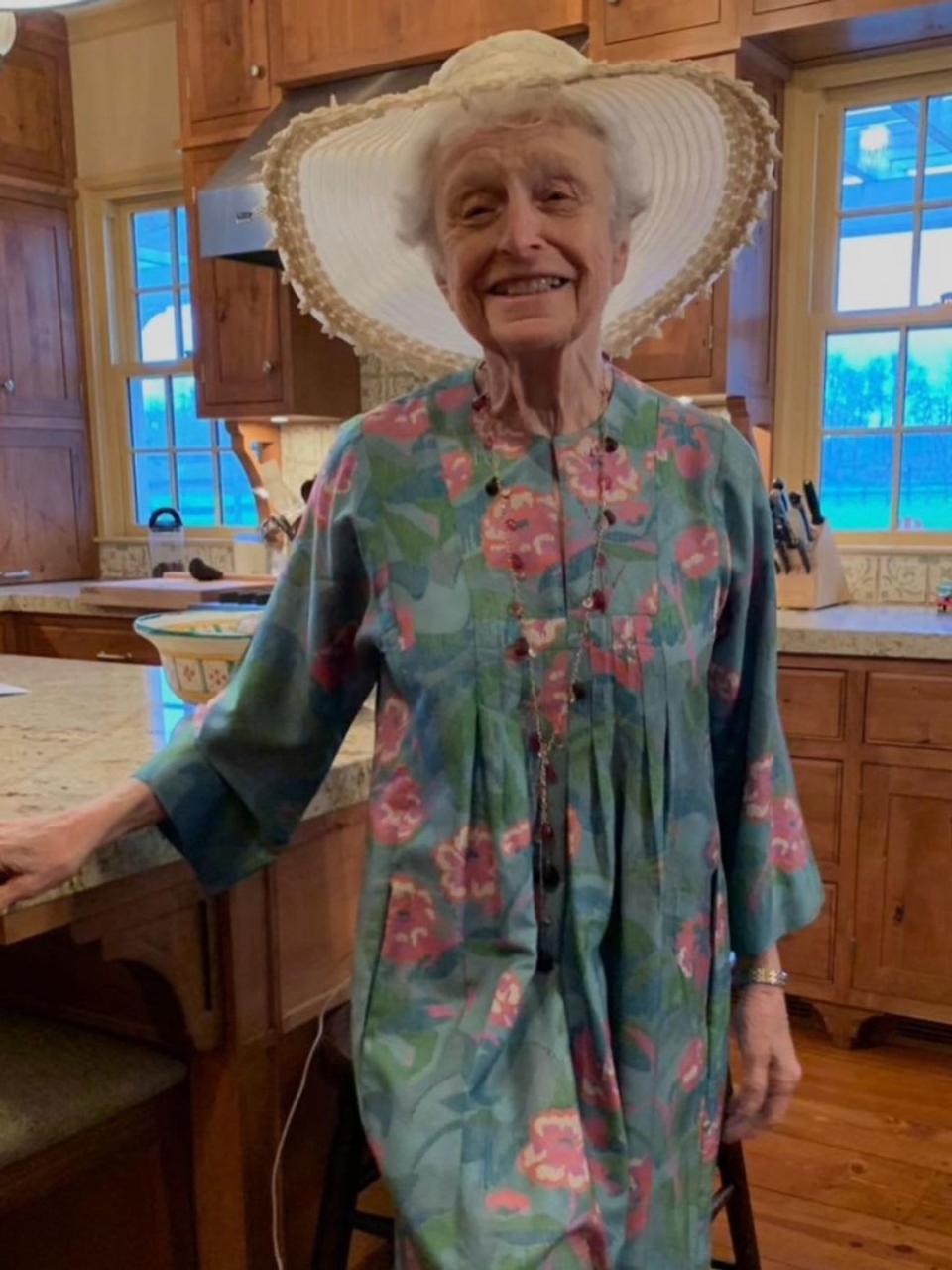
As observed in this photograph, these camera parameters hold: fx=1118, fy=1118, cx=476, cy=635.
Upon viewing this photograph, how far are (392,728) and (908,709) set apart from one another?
6.00 ft

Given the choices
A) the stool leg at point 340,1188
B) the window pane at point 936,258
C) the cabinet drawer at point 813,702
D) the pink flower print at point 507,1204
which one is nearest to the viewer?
the pink flower print at point 507,1204

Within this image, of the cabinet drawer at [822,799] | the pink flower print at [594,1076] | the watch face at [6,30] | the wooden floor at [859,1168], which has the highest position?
the watch face at [6,30]

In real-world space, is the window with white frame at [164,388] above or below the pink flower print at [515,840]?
above

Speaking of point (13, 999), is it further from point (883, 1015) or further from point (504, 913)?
point (883, 1015)

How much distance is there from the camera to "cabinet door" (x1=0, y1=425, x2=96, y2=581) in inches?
171

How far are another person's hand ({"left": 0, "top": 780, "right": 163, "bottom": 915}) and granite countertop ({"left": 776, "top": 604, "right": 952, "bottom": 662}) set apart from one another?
1.62 meters

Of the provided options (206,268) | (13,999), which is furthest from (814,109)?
(13,999)

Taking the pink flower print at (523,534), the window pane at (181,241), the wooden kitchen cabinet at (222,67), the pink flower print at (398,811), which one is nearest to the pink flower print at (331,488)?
the pink flower print at (523,534)

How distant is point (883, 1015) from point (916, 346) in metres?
1.77

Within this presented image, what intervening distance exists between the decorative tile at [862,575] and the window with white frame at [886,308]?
10 centimetres

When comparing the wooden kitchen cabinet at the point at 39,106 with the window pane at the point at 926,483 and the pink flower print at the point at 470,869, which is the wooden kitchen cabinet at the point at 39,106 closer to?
the window pane at the point at 926,483

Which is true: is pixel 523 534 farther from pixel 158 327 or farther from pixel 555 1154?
pixel 158 327

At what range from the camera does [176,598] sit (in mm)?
3557

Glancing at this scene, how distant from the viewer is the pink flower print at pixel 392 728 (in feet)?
3.17
